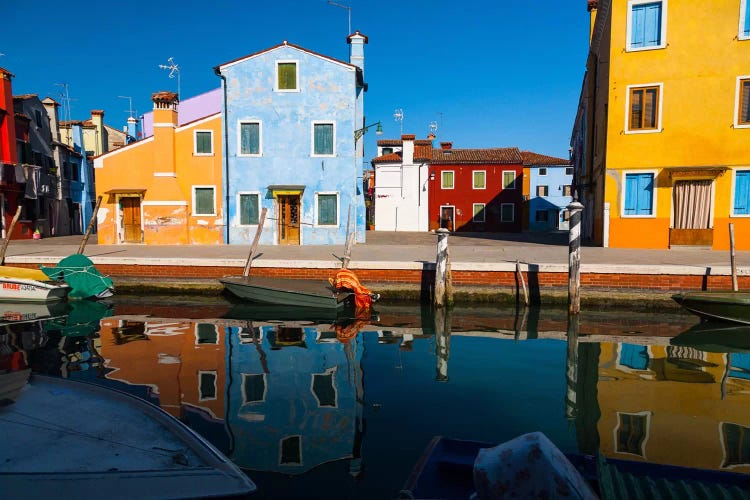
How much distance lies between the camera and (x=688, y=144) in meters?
17.6

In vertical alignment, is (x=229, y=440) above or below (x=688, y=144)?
below

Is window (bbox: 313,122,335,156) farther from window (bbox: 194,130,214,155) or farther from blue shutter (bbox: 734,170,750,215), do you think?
blue shutter (bbox: 734,170,750,215)

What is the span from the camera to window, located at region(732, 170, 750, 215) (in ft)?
56.1

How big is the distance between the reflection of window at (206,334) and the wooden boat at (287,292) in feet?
6.10

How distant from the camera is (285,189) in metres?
21.7

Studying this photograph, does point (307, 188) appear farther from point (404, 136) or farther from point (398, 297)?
point (404, 136)

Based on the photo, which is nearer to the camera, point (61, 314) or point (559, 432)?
point (559, 432)

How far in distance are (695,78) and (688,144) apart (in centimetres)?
231

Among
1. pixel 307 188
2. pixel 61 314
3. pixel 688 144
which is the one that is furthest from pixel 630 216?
pixel 61 314

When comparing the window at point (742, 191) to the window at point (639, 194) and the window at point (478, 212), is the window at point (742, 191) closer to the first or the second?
the window at point (639, 194)

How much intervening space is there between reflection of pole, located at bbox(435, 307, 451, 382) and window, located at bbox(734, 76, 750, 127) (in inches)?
529

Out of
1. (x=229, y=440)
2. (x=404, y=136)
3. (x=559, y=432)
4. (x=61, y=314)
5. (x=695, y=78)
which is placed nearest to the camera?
(x=229, y=440)

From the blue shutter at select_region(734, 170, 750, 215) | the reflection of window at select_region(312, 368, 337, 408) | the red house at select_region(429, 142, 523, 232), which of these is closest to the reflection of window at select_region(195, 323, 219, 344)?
the reflection of window at select_region(312, 368, 337, 408)

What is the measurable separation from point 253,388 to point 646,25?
1897 cm
